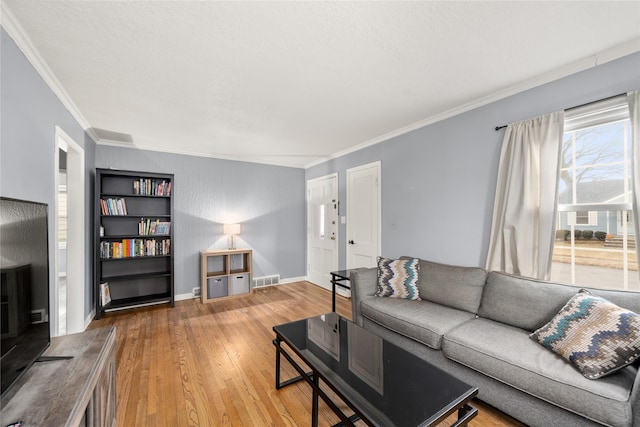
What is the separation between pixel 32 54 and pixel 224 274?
10.6ft

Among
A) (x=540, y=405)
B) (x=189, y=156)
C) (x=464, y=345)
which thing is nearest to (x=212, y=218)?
(x=189, y=156)

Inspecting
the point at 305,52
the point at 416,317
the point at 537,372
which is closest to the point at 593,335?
the point at 537,372

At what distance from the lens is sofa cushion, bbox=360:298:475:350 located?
1.96m

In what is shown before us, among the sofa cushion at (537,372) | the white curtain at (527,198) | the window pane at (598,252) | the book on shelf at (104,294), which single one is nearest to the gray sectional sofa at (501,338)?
the sofa cushion at (537,372)

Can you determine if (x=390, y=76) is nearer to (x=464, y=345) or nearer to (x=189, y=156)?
(x=464, y=345)

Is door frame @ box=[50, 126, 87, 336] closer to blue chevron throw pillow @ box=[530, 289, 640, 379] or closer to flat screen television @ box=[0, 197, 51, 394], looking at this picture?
flat screen television @ box=[0, 197, 51, 394]

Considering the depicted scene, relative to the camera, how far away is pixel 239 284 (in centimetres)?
422

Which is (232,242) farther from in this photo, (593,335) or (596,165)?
(596,165)

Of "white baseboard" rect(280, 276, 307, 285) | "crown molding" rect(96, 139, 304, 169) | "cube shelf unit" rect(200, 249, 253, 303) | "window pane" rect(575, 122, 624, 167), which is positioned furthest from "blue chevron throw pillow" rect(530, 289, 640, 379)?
"crown molding" rect(96, 139, 304, 169)

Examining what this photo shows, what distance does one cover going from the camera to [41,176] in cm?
186

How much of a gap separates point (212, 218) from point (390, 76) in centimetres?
354

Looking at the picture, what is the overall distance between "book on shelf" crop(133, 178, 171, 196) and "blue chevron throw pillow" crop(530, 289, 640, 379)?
446 centimetres

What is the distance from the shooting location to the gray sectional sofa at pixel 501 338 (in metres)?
1.29

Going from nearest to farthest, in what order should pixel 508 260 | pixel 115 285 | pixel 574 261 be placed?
pixel 574 261 → pixel 508 260 → pixel 115 285
